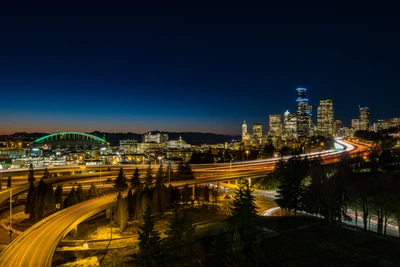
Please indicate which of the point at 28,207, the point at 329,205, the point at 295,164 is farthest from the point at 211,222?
the point at 295,164

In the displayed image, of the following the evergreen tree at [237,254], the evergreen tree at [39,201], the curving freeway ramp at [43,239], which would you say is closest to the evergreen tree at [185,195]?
the curving freeway ramp at [43,239]

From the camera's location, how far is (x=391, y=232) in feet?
110

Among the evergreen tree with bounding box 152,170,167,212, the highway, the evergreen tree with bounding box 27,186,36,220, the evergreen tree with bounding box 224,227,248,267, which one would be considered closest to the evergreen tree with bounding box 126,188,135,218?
the highway

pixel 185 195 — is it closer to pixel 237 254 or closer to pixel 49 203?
pixel 49 203

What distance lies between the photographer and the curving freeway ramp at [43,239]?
2163 centimetres

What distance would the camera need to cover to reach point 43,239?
84.4ft

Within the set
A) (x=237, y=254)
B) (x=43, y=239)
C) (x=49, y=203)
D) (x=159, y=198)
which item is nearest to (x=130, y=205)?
(x=159, y=198)

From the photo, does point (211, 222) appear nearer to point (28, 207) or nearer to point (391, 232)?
point (391, 232)

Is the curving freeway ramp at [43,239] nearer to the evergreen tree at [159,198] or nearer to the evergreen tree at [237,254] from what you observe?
the evergreen tree at [159,198]

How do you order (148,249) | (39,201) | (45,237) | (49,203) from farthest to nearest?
(49,203) < (39,201) < (45,237) < (148,249)

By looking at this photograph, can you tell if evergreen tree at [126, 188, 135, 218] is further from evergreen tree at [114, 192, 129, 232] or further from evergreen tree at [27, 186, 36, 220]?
evergreen tree at [27, 186, 36, 220]

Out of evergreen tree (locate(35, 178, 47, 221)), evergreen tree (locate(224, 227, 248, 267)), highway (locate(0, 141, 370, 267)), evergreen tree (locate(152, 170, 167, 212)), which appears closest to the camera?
evergreen tree (locate(224, 227, 248, 267))

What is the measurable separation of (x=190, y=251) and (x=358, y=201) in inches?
767

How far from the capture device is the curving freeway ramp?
21.6 m
